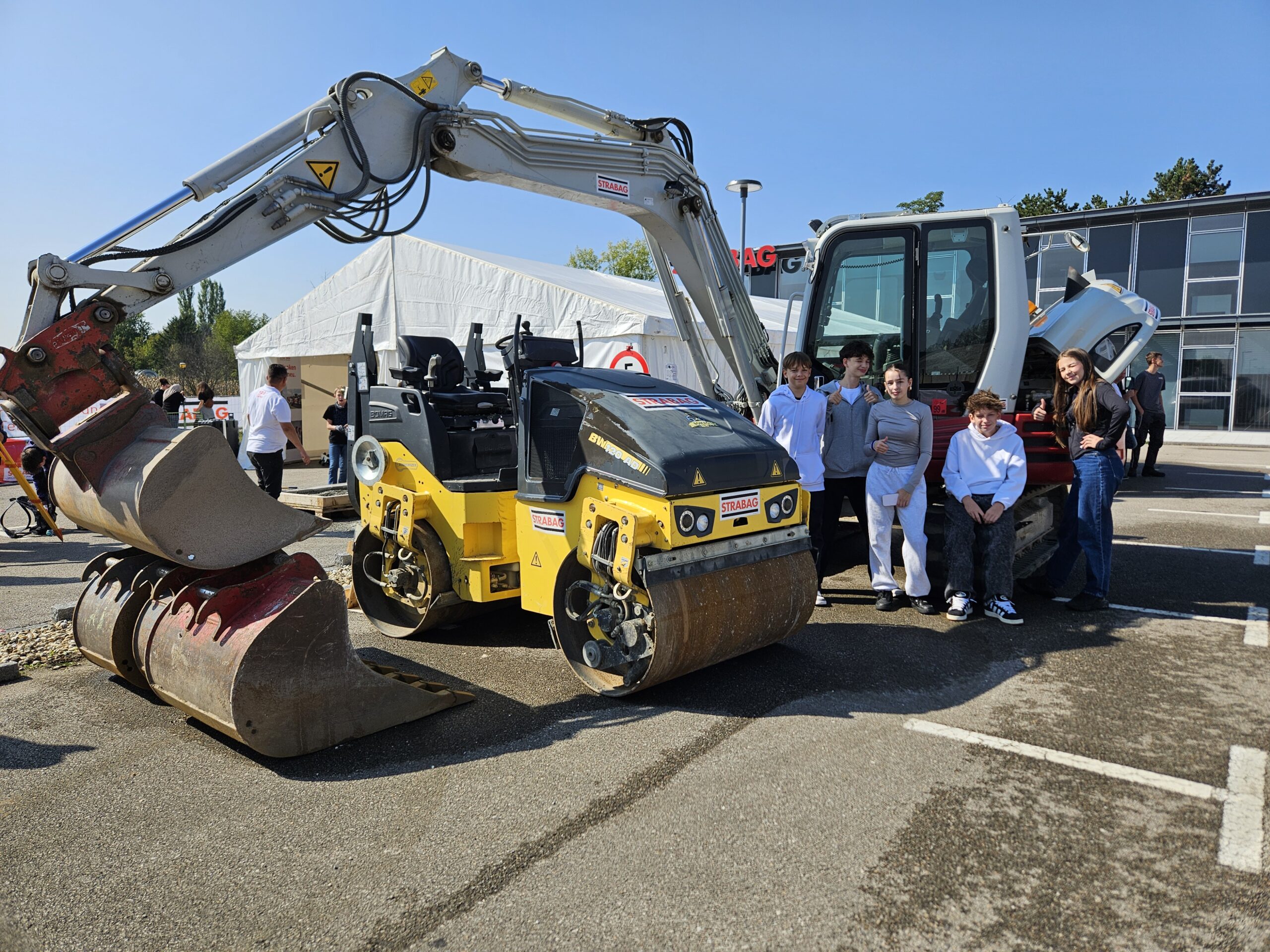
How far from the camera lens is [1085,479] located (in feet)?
19.5

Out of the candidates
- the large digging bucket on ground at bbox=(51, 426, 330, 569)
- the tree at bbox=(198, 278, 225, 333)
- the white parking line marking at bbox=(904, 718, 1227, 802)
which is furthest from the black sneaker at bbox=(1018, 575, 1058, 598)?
the tree at bbox=(198, 278, 225, 333)

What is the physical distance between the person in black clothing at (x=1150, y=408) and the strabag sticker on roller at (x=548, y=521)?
1169 cm

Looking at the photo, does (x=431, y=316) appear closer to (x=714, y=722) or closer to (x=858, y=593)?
(x=858, y=593)

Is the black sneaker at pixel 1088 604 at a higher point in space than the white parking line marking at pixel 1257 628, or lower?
higher

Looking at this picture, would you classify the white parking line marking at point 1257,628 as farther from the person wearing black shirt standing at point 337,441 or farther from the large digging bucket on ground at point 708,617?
the person wearing black shirt standing at point 337,441

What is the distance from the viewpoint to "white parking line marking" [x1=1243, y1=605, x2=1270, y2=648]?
545 cm

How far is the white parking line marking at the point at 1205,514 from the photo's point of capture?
410 inches

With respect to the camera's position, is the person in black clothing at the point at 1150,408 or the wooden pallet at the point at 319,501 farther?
the person in black clothing at the point at 1150,408

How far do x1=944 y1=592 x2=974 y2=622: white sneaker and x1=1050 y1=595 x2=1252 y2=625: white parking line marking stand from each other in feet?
3.15

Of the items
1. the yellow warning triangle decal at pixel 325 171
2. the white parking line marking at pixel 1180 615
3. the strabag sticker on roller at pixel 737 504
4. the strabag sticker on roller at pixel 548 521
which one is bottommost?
the white parking line marking at pixel 1180 615

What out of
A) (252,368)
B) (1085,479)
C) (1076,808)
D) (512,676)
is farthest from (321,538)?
(252,368)

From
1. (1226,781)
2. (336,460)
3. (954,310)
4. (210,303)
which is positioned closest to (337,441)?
(336,460)

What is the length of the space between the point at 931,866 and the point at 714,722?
138cm

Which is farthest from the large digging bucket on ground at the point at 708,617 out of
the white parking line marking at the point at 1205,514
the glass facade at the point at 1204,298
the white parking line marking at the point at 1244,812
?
the glass facade at the point at 1204,298
